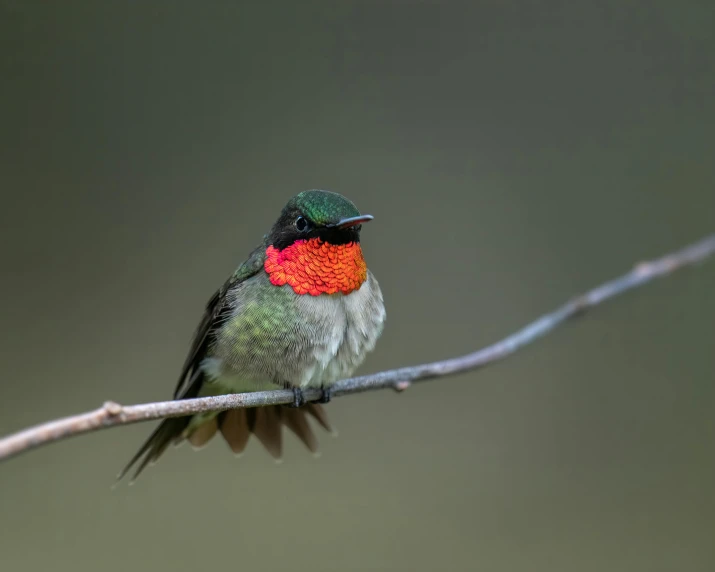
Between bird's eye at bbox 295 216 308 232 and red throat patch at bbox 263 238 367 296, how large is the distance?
0.08ft

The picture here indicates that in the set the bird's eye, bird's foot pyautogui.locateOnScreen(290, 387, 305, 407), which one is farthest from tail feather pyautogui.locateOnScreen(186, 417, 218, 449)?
the bird's eye

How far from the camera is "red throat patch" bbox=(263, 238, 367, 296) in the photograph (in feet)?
5.16

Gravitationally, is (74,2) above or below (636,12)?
below

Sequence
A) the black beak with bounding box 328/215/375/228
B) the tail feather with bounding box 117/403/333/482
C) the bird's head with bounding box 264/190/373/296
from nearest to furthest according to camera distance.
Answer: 1. the black beak with bounding box 328/215/375/228
2. the bird's head with bounding box 264/190/373/296
3. the tail feather with bounding box 117/403/333/482

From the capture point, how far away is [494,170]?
11.1 ft

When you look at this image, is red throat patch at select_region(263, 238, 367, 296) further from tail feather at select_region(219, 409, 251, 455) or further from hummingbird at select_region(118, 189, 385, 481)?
tail feather at select_region(219, 409, 251, 455)

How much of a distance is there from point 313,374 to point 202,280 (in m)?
1.61

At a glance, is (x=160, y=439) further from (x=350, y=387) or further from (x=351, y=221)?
(x=351, y=221)

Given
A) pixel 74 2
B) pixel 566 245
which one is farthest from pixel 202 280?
pixel 566 245

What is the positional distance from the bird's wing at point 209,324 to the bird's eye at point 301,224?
0.50 feet

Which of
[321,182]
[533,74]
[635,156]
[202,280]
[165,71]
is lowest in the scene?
[202,280]

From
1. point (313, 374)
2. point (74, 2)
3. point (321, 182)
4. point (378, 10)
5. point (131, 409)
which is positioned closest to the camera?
point (131, 409)

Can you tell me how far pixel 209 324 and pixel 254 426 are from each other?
321mm

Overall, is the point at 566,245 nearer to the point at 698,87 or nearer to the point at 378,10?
the point at 698,87
